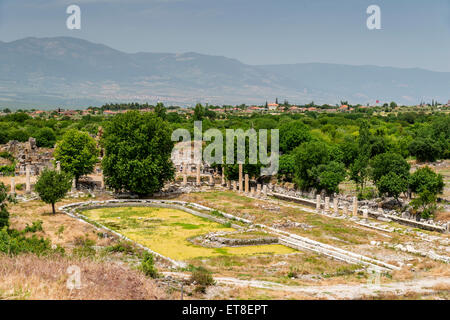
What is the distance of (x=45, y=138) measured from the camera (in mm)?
78875

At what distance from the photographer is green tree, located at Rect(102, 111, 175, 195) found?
42750mm

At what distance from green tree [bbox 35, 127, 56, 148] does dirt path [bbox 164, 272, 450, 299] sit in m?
64.4

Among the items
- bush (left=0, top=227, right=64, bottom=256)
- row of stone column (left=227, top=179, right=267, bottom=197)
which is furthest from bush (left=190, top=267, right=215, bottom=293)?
row of stone column (left=227, top=179, right=267, bottom=197)

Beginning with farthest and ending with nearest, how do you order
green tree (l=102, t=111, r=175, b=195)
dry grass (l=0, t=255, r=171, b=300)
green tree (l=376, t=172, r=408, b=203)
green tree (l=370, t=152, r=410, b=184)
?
green tree (l=102, t=111, r=175, b=195) < green tree (l=370, t=152, r=410, b=184) < green tree (l=376, t=172, r=408, b=203) < dry grass (l=0, t=255, r=171, b=300)

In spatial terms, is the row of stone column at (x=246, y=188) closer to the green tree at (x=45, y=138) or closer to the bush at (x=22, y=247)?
the bush at (x=22, y=247)

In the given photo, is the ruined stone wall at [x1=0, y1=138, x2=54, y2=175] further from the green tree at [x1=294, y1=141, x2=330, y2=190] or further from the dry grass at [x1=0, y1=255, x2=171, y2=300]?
the dry grass at [x1=0, y1=255, x2=171, y2=300]

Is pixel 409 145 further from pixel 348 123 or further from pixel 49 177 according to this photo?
pixel 49 177

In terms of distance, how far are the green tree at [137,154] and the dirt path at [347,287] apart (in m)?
23.5

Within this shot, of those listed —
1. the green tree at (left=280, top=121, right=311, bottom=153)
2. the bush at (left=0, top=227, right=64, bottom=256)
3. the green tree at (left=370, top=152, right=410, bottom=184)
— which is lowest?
the bush at (left=0, top=227, right=64, bottom=256)

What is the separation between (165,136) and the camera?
45438mm

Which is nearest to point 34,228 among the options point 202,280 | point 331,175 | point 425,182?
point 202,280

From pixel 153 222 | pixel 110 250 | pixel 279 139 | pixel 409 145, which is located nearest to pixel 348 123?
pixel 409 145

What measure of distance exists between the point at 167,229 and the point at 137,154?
11961 mm

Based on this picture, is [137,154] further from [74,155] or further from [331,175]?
[331,175]
